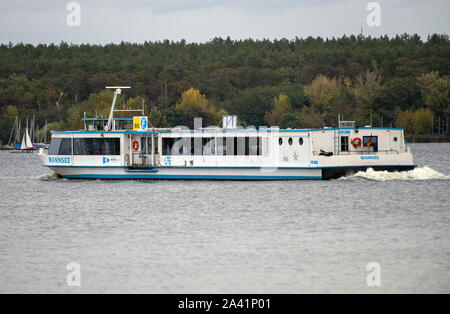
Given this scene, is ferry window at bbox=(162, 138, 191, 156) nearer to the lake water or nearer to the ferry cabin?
the ferry cabin

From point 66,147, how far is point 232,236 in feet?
75.3

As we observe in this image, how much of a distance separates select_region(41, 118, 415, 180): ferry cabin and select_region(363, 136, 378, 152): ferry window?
0.06 m

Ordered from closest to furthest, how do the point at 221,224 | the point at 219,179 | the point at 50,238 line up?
the point at 50,238 → the point at 221,224 → the point at 219,179

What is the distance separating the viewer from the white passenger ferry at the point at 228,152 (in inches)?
1822

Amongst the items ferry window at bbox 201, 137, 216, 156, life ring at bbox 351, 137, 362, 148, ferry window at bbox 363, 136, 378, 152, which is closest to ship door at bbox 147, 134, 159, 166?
ferry window at bbox 201, 137, 216, 156

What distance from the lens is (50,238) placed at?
30.2 m

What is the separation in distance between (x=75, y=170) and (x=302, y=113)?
341ft

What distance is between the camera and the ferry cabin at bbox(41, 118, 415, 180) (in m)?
46.3

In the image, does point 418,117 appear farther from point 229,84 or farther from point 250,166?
point 250,166

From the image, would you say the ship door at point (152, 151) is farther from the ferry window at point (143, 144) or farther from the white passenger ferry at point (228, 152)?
the ferry window at point (143, 144)

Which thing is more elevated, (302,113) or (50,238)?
(302,113)

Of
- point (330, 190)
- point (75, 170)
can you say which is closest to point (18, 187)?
point (75, 170)

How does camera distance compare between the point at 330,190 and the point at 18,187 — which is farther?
the point at 18,187
